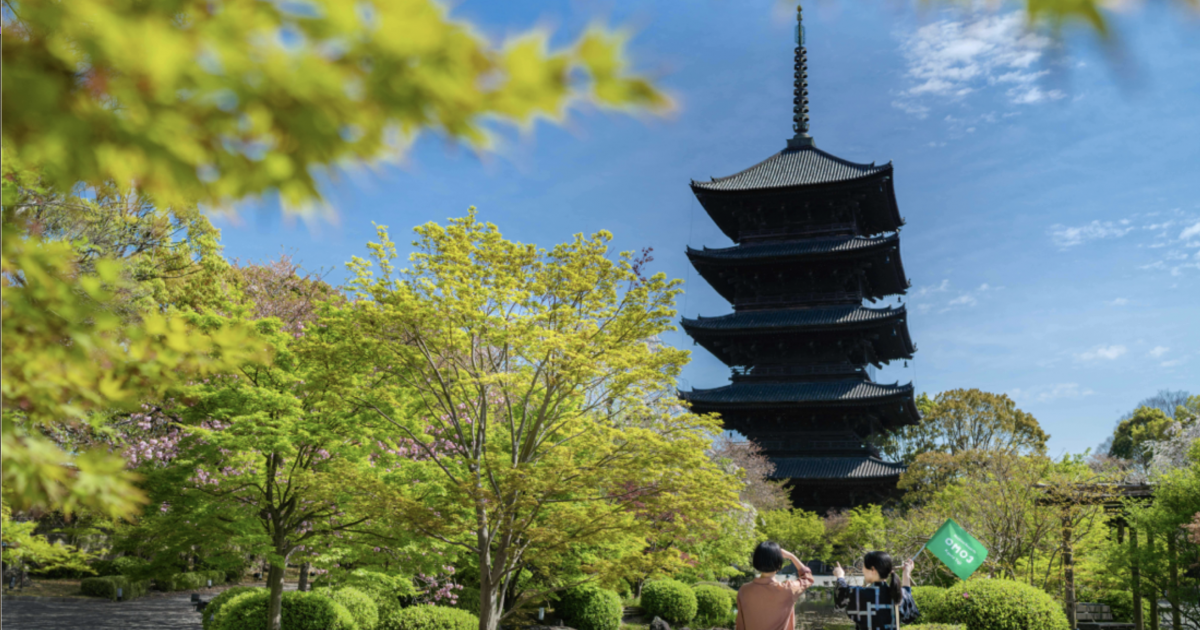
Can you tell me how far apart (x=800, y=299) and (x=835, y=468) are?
6.98m

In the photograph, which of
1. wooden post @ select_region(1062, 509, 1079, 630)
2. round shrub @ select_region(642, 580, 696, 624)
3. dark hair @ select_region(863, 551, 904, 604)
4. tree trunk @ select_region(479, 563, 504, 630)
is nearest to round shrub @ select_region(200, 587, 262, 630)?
tree trunk @ select_region(479, 563, 504, 630)

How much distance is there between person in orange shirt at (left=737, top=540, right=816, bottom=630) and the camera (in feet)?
15.4

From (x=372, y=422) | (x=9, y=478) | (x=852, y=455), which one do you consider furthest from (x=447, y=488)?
(x=852, y=455)

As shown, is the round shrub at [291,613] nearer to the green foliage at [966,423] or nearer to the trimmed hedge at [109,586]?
the trimmed hedge at [109,586]

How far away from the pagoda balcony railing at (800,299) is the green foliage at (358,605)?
20.9 m

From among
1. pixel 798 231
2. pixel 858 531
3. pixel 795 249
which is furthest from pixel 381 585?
pixel 798 231

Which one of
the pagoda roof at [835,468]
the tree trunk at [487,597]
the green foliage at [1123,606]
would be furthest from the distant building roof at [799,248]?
the tree trunk at [487,597]

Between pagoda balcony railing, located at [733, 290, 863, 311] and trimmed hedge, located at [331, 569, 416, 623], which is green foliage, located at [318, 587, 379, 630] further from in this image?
pagoda balcony railing, located at [733, 290, 863, 311]

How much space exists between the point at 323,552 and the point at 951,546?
8476 mm

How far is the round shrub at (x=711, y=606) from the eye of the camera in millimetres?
19594

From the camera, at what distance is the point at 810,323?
27594 mm

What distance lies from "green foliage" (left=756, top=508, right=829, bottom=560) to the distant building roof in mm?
9803

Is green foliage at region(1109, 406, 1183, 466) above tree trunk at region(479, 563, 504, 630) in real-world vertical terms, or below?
above

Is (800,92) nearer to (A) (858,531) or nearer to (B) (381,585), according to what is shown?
(A) (858,531)
